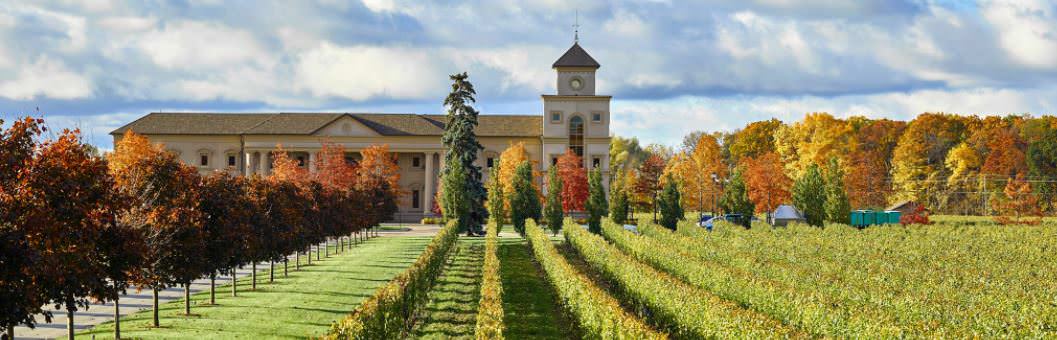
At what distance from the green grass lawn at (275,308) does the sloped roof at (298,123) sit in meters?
50.7

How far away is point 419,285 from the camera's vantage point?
2469cm

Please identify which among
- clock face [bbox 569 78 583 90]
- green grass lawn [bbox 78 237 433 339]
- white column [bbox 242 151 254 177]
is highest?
clock face [bbox 569 78 583 90]

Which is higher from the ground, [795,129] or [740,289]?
[795,129]

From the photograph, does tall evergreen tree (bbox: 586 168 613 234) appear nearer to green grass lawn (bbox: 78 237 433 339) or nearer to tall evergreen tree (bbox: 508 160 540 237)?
tall evergreen tree (bbox: 508 160 540 237)

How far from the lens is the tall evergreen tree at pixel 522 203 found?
6038 centimetres

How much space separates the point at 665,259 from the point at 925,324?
1562cm

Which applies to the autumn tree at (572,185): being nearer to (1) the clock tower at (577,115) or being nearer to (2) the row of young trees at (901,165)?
(2) the row of young trees at (901,165)

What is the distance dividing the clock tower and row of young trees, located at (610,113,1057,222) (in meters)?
3.85

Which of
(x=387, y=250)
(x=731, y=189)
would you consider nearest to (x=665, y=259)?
(x=387, y=250)

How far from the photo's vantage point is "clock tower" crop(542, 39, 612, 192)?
85625 millimetres

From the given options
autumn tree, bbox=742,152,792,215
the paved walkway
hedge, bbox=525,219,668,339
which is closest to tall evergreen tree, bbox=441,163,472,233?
the paved walkway

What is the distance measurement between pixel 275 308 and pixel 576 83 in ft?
206

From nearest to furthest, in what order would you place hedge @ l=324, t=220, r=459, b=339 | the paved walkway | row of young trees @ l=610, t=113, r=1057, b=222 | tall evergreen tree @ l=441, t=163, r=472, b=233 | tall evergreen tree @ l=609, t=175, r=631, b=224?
hedge @ l=324, t=220, r=459, b=339
the paved walkway
tall evergreen tree @ l=441, t=163, r=472, b=233
tall evergreen tree @ l=609, t=175, r=631, b=224
row of young trees @ l=610, t=113, r=1057, b=222

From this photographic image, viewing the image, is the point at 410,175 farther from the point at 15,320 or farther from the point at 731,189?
the point at 15,320
